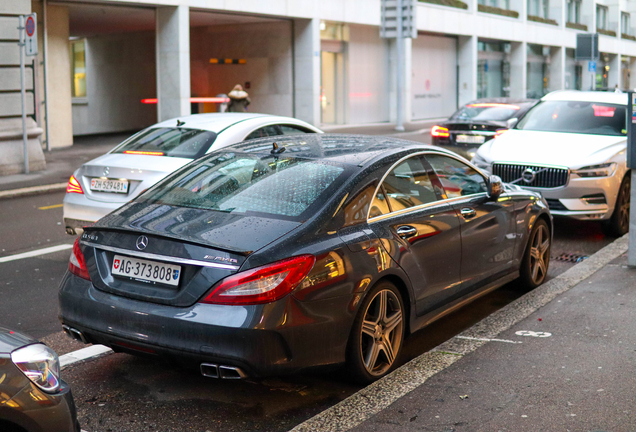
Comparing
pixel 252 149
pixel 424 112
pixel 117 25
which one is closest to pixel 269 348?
pixel 252 149

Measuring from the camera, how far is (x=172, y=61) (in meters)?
23.3

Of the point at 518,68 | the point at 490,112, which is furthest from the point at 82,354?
the point at 518,68

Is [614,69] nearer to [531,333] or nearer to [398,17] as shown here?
[398,17]

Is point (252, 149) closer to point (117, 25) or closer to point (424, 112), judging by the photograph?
point (117, 25)

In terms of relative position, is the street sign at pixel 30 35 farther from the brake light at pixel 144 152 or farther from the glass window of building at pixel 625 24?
the glass window of building at pixel 625 24

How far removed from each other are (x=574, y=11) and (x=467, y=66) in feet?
68.8

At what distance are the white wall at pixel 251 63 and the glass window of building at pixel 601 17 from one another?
40450mm

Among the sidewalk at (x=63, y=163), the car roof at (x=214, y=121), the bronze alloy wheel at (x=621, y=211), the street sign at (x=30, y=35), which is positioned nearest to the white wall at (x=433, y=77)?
the sidewalk at (x=63, y=163)

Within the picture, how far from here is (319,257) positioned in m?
4.14

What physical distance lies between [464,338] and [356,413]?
152 cm

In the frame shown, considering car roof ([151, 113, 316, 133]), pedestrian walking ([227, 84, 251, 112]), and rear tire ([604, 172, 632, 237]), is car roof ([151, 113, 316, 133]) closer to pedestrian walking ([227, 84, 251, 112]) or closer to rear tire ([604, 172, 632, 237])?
rear tire ([604, 172, 632, 237])

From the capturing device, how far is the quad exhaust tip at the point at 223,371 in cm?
396

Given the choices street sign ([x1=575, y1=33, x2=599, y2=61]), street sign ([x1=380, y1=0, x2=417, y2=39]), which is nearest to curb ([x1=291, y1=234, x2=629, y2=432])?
street sign ([x1=380, y1=0, x2=417, y2=39])

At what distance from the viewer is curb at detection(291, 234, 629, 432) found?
4062 mm
